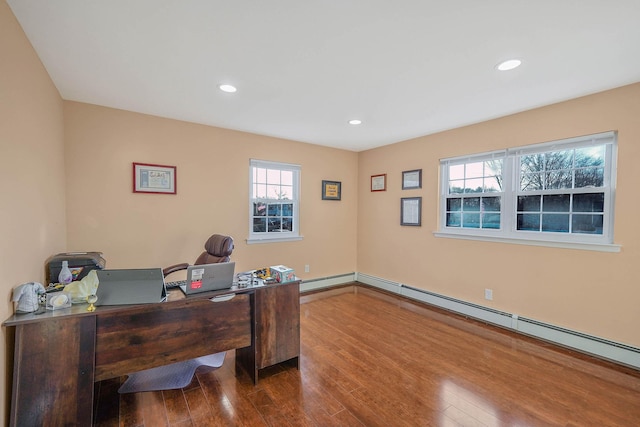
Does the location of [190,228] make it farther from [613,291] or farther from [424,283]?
[613,291]

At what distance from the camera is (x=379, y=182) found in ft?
15.3

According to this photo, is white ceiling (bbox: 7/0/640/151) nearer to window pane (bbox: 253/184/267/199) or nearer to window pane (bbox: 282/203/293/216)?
window pane (bbox: 253/184/267/199)

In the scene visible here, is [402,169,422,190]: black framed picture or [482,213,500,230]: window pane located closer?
[482,213,500,230]: window pane

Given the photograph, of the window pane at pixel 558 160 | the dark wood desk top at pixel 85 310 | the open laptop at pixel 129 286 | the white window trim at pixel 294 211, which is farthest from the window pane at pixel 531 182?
the open laptop at pixel 129 286

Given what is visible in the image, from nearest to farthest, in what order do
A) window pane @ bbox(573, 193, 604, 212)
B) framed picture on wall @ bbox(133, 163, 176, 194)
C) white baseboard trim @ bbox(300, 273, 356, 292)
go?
window pane @ bbox(573, 193, 604, 212) < framed picture on wall @ bbox(133, 163, 176, 194) < white baseboard trim @ bbox(300, 273, 356, 292)

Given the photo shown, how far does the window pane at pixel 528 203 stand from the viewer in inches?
117

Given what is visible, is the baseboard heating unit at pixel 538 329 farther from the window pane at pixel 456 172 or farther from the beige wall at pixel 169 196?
the beige wall at pixel 169 196

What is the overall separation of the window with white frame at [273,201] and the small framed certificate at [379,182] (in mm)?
1308

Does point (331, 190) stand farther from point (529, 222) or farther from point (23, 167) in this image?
point (23, 167)

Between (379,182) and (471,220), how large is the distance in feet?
5.15

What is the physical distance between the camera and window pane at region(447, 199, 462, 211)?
3.67 m

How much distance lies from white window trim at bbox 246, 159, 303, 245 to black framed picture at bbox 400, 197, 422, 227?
5.23 feet

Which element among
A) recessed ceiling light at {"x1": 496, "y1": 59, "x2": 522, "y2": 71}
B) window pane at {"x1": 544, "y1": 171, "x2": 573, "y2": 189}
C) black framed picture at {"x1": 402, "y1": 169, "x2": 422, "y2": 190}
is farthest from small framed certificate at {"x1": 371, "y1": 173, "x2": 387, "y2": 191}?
recessed ceiling light at {"x1": 496, "y1": 59, "x2": 522, "y2": 71}

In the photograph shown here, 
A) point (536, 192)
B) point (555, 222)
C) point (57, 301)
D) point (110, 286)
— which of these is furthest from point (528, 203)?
point (57, 301)
